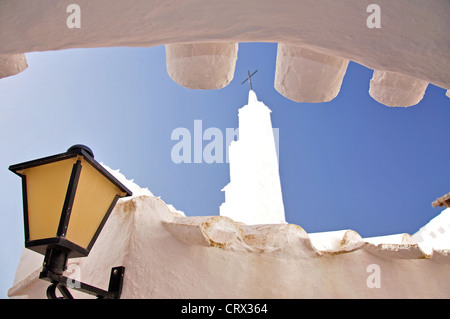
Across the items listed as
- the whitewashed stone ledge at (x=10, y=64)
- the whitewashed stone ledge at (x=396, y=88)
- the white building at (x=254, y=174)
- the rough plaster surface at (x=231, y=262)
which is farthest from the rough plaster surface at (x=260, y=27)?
the white building at (x=254, y=174)

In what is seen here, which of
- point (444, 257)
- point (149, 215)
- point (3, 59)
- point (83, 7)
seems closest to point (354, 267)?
point (444, 257)

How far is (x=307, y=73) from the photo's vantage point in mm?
1822

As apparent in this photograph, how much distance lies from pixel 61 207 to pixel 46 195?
93 millimetres

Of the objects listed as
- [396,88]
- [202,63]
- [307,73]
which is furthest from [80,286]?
[396,88]

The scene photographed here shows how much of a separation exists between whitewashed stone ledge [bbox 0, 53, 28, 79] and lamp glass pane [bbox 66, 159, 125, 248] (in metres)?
0.52

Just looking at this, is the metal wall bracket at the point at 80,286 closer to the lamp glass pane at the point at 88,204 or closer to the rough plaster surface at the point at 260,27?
the lamp glass pane at the point at 88,204

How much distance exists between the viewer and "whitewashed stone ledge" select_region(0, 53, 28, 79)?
4.37 feet

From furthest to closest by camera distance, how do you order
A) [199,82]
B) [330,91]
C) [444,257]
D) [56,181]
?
[444,257] → [330,91] → [199,82] → [56,181]

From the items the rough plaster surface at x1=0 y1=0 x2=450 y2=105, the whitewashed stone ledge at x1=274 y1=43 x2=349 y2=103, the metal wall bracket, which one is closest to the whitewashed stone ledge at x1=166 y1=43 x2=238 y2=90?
the whitewashed stone ledge at x1=274 y1=43 x2=349 y2=103

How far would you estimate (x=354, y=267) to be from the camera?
7.23 ft

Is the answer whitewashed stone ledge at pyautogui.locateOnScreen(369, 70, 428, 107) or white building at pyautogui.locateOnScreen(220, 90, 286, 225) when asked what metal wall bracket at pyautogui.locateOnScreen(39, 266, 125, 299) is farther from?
white building at pyautogui.locateOnScreen(220, 90, 286, 225)

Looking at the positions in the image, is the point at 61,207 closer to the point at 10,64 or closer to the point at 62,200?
the point at 62,200
